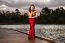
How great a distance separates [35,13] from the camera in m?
16.3

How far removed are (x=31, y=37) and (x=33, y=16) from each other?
4.93ft

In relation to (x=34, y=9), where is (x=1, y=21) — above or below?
below

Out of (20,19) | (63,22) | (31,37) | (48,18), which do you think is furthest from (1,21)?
(31,37)

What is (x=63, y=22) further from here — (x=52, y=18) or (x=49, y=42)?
(x=49, y=42)

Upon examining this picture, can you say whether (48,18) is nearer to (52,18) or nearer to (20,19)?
(52,18)

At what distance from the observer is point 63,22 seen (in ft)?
612

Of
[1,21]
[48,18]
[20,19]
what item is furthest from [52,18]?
[1,21]

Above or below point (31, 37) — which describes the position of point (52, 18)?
below

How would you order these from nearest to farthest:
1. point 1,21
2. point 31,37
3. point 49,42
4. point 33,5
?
point 49,42, point 33,5, point 31,37, point 1,21

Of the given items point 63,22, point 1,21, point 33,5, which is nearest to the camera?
point 33,5

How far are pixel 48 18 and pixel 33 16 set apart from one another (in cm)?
14336

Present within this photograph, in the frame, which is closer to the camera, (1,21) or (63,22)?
(1,21)

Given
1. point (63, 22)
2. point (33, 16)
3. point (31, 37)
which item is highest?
point (33, 16)

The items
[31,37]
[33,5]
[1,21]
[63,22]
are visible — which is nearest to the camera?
[33,5]
